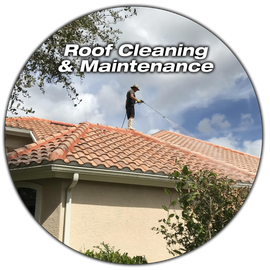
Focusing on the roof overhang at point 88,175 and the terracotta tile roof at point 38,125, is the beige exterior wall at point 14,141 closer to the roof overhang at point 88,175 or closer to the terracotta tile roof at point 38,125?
the terracotta tile roof at point 38,125

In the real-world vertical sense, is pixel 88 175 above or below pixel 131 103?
below

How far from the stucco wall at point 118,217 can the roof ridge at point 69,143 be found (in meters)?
0.97

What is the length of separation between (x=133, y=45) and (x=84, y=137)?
3.47m

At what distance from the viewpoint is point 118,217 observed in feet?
24.7

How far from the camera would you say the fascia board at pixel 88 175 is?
669cm

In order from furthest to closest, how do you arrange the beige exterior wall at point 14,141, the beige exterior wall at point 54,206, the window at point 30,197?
the beige exterior wall at point 14,141 → the window at point 30,197 → the beige exterior wall at point 54,206

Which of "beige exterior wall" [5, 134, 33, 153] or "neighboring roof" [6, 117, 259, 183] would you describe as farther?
"beige exterior wall" [5, 134, 33, 153]

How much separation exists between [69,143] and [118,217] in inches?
97.4

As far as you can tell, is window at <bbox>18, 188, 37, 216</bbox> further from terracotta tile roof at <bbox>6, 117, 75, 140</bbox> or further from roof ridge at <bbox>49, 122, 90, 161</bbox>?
terracotta tile roof at <bbox>6, 117, 75, 140</bbox>

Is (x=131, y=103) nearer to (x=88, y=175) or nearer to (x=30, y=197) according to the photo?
(x=88, y=175)

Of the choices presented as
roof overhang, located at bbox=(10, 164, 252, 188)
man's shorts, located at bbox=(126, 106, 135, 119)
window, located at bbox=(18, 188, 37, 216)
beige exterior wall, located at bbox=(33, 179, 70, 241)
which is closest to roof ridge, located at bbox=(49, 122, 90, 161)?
roof overhang, located at bbox=(10, 164, 252, 188)

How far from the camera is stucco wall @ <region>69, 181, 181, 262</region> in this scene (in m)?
7.08

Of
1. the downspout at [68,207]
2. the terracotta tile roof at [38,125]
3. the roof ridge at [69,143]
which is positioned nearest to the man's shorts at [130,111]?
the roof ridge at [69,143]

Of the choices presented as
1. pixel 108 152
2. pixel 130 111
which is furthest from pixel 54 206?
pixel 130 111
